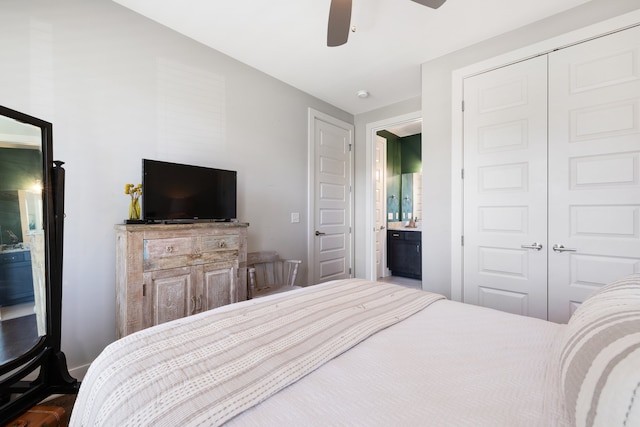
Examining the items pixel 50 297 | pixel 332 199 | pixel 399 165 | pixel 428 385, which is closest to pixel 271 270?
pixel 332 199

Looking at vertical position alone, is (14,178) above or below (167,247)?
above

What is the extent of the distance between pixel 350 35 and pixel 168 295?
8.25ft

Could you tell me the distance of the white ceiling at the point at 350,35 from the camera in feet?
6.74

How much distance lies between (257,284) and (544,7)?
3344 millimetres

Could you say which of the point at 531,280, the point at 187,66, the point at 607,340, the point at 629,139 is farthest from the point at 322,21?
the point at 531,280

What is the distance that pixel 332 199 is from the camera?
388 cm

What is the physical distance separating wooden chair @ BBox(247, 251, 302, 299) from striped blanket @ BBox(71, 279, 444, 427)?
1.50m

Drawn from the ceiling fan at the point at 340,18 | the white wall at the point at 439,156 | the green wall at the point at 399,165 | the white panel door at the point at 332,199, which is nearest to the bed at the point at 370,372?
the white wall at the point at 439,156

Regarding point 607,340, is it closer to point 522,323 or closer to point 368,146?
point 522,323

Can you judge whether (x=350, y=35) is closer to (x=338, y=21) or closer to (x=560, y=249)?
(x=338, y=21)

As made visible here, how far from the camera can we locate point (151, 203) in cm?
196

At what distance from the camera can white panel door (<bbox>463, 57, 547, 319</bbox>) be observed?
218 centimetres

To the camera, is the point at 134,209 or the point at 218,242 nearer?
the point at 134,209

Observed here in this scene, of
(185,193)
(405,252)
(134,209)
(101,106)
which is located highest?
(101,106)
